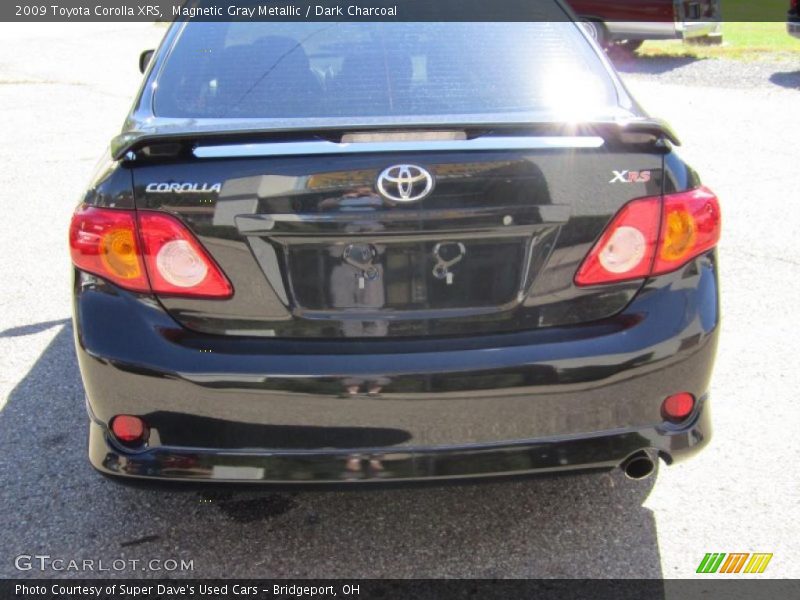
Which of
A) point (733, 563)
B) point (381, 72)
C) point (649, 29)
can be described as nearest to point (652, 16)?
point (649, 29)

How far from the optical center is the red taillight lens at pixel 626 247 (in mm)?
2611

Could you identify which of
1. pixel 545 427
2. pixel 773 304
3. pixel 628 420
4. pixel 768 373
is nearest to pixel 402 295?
pixel 545 427

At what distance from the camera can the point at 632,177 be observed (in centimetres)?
262

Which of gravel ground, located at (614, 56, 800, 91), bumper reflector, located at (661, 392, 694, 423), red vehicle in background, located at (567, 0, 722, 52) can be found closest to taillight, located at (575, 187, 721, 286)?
bumper reflector, located at (661, 392, 694, 423)

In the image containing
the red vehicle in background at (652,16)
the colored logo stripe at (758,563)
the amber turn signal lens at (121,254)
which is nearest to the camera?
the amber turn signal lens at (121,254)

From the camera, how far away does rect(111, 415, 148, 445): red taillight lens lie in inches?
104

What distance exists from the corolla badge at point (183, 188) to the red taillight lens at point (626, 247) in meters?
1.01

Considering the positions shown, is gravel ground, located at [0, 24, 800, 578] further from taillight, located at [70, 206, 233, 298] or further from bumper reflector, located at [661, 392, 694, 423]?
taillight, located at [70, 206, 233, 298]

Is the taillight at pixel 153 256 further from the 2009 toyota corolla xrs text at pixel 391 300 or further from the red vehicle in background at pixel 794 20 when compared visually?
the red vehicle in background at pixel 794 20

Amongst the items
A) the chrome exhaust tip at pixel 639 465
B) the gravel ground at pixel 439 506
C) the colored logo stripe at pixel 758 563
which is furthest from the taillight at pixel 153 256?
the colored logo stripe at pixel 758 563

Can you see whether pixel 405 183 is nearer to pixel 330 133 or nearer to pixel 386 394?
pixel 330 133

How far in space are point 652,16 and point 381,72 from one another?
46.6ft

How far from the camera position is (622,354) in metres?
2.58

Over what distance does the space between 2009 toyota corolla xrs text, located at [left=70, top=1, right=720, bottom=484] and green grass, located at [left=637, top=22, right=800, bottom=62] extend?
13.6 m
